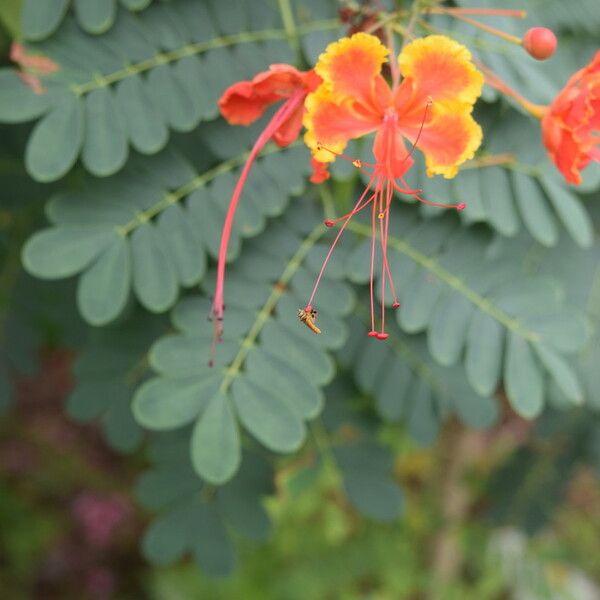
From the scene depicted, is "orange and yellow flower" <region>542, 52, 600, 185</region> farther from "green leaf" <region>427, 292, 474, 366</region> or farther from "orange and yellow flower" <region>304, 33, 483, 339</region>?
"green leaf" <region>427, 292, 474, 366</region>

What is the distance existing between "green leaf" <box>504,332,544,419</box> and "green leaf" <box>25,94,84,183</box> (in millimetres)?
693

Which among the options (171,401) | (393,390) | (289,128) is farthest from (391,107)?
(393,390)

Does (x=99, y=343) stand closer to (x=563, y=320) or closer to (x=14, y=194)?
Answer: (x=14, y=194)

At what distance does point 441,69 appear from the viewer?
84cm

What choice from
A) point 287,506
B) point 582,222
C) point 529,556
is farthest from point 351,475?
point 529,556

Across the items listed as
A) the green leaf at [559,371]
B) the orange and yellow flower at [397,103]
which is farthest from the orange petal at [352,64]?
the green leaf at [559,371]

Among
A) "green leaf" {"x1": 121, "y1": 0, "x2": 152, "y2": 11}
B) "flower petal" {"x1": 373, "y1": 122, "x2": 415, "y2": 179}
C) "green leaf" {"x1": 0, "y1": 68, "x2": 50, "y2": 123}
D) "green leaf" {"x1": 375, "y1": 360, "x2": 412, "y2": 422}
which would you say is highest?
"green leaf" {"x1": 121, "y1": 0, "x2": 152, "y2": 11}

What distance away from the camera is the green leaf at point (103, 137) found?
1.07 metres

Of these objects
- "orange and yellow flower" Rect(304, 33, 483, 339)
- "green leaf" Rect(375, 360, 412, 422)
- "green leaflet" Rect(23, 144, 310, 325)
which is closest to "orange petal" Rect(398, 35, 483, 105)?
"orange and yellow flower" Rect(304, 33, 483, 339)

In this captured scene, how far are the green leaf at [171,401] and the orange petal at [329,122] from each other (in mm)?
377

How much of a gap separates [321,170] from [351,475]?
734 millimetres

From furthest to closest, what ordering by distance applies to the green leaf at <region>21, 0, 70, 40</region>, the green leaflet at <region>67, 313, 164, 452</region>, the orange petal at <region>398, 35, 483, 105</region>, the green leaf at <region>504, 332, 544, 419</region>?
the green leaflet at <region>67, 313, 164, 452</region>, the green leaf at <region>504, 332, 544, 419</region>, the green leaf at <region>21, 0, 70, 40</region>, the orange petal at <region>398, 35, 483, 105</region>

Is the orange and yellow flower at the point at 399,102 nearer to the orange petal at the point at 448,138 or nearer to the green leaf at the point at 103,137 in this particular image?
the orange petal at the point at 448,138

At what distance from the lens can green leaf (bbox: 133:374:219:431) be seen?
41.6 inches
